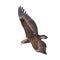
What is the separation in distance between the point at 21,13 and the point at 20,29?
4.0 inches

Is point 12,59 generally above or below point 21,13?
below

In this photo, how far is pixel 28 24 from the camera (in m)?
2.74

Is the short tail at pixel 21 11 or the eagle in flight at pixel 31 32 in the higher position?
the short tail at pixel 21 11

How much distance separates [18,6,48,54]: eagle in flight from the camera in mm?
2736

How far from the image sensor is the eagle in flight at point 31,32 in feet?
8.98

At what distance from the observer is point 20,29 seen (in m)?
2.81

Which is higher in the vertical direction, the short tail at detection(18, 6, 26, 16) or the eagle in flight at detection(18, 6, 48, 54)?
the short tail at detection(18, 6, 26, 16)

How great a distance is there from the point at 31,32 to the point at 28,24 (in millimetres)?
48

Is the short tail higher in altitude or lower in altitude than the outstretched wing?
higher

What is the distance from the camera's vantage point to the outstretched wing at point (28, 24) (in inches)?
108

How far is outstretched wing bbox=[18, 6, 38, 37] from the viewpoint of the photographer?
2734mm

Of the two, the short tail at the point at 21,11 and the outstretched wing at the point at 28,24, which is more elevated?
the short tail at the point at 21,11

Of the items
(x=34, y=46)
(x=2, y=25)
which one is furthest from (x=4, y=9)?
(x=34, y=46)

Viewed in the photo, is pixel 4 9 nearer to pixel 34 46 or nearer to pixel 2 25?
pixel 2 25
